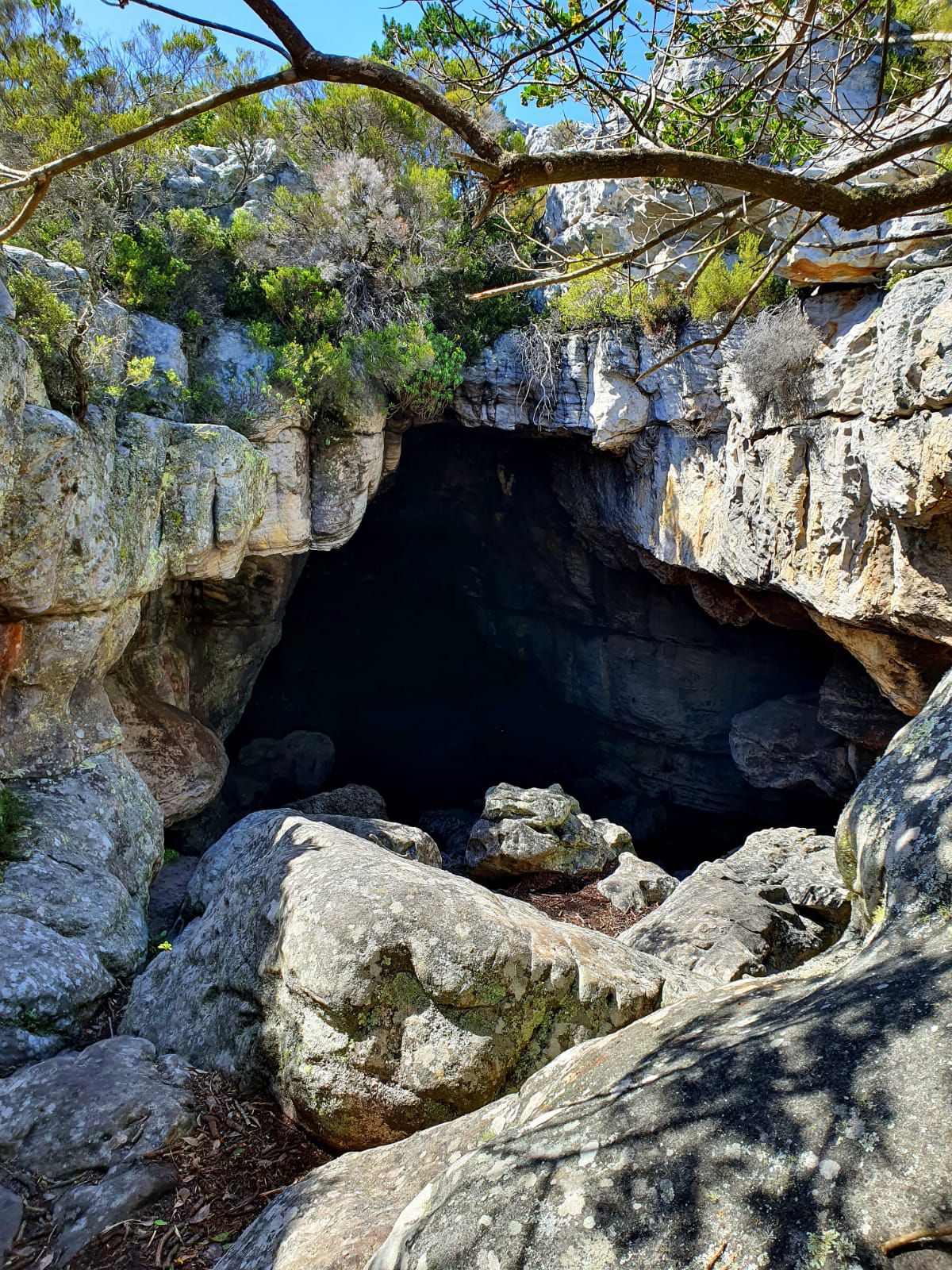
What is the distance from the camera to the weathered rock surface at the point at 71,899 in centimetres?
432

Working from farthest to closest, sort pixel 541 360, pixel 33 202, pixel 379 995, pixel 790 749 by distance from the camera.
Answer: pixel 790 749 → pixel 541 360 → pixel 379 995 → pixel 33 202

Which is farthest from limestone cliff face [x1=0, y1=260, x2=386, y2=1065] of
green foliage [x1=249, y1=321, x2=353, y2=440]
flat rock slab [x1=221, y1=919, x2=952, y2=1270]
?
flat rock slab [x1=221, y1=919, x2=952, y2=1270]

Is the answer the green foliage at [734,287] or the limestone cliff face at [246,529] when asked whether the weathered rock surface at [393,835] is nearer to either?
the limestone cliff face at [246,529]

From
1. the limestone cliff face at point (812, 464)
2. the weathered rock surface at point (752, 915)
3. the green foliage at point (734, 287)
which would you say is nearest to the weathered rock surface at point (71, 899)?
the weathered rock surface at point (752, 915)

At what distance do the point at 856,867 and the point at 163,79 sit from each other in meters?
13.2

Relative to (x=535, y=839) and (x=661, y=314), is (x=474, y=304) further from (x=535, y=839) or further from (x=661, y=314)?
(x=535, y=839)

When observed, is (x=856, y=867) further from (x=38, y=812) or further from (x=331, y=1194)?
(x=38, y=812)

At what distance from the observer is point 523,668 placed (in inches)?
672

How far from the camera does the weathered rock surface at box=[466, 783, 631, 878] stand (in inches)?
377

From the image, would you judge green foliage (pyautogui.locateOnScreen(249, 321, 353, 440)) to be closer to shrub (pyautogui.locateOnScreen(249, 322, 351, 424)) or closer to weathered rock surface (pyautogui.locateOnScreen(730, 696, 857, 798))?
shrub (pyautogui.locateOnScreen(249, 322, 351, 424))

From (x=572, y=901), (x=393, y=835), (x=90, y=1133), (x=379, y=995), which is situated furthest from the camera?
(x=572, y=901)

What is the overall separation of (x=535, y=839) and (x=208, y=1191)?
6865mm

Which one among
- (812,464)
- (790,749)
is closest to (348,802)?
(790,749)

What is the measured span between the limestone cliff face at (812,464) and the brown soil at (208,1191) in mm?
7085
